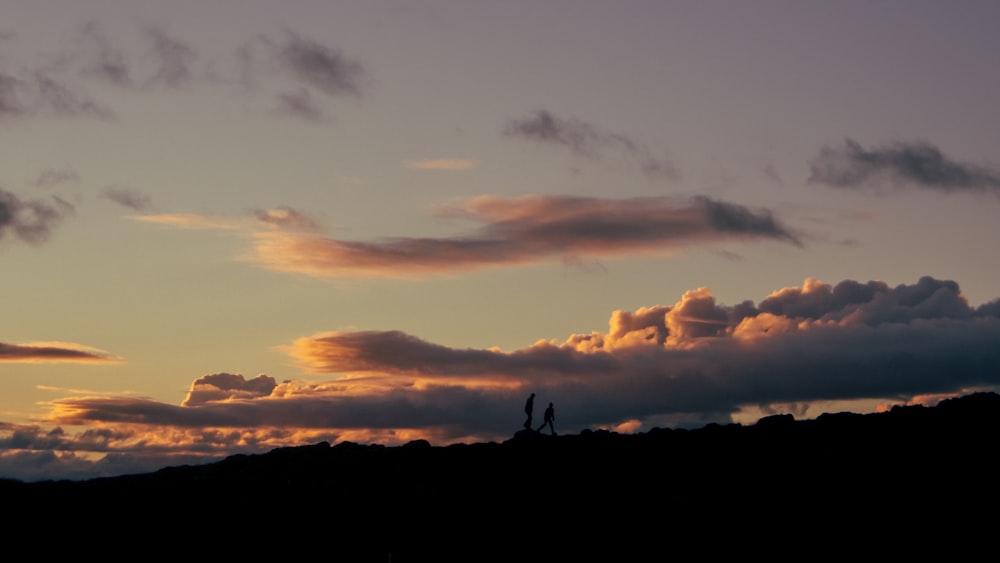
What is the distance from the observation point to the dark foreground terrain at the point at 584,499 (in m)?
60.2

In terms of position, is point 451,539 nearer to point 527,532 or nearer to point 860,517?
point 527,532

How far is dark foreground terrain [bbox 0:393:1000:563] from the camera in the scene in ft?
198

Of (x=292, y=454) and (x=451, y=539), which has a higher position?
(x=292, y=454)

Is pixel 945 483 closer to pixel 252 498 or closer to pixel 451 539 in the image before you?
pixel 451 539

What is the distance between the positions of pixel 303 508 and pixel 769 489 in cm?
2478

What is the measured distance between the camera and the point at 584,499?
219 feet

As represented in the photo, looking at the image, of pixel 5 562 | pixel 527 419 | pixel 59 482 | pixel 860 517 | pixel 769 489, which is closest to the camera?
pixel 860 517

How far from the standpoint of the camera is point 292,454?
81812mm

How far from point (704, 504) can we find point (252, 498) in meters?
25.4

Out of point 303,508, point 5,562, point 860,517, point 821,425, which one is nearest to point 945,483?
point 860,517

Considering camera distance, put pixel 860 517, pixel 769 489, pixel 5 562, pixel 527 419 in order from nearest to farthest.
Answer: pixel 860 517, pixel 769 489, pixel 5 562, pixel 527 419

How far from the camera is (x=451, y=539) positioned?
64.8 m

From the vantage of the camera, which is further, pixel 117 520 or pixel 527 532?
pixel 117 520

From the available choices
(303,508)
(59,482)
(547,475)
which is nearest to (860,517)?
(547,475)
